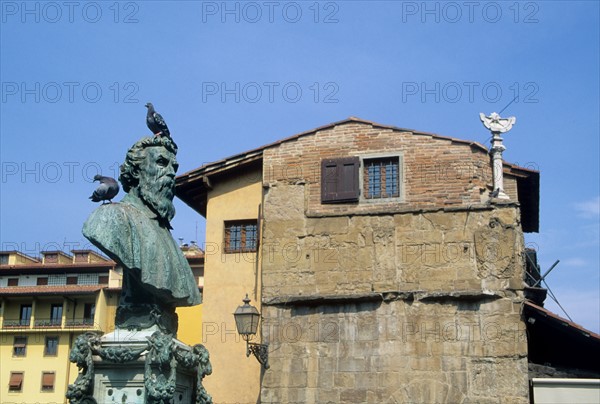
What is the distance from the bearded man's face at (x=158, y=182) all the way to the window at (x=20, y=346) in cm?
4033

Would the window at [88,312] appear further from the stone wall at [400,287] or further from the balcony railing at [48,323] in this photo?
the stone wall at [400,287]

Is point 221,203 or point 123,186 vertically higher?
point 221,203

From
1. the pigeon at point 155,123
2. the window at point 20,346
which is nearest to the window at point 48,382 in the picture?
the window at point 20,346

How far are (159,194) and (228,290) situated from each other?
10.2 meters

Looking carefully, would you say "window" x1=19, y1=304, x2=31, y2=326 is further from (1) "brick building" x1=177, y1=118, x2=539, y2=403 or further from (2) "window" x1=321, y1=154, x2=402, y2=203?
(2) "window" x1=321, y1=154, x2=402, y2=203

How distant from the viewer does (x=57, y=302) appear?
46.1 m

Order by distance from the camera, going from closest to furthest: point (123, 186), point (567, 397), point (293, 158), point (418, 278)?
point (123, 186) → point (567, 397) → point (418, 278) → point (293, 158)

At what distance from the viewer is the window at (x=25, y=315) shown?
4618 cm

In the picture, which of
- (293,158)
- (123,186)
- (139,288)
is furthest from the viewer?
(293,158)

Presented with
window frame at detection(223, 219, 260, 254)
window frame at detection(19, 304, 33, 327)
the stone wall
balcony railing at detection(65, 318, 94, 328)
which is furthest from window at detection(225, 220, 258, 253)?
window frame at detection(19, 304, 33, 327)

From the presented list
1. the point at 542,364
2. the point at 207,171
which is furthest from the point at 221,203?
the point at 542,364

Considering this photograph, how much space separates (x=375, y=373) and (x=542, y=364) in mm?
3725

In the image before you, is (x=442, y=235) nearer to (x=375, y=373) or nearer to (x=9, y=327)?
(x=375, y=373)

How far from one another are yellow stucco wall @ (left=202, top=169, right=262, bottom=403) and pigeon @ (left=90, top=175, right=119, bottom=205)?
398 inches
